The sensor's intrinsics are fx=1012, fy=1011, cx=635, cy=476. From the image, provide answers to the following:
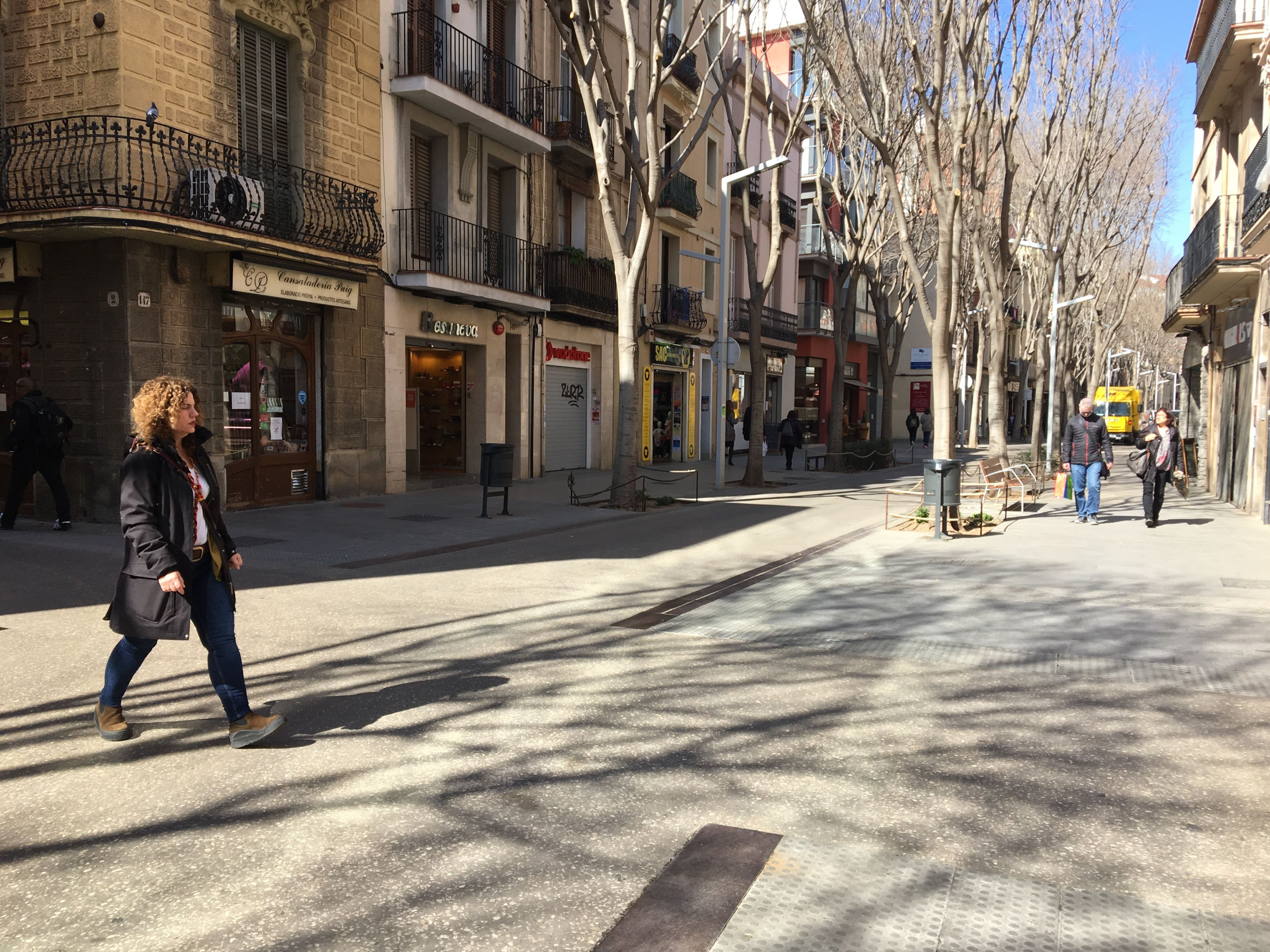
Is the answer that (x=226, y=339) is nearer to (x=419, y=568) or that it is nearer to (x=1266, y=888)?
(x=419, y=568)

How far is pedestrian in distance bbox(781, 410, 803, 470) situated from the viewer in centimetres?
2842

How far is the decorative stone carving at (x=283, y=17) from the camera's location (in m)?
13.6

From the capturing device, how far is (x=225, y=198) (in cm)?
1271

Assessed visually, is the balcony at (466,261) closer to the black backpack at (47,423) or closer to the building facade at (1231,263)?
the black backpack at (47,423)

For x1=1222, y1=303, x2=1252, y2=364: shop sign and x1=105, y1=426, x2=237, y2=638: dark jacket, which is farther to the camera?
x1=1222, y1=303, x2=1252, y2=364: shop sign

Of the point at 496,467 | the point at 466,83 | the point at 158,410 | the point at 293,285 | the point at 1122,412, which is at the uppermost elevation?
the point at 466,83

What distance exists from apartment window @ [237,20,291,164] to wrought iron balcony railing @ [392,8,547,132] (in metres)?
2.52

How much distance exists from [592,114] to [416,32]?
14.9 ft

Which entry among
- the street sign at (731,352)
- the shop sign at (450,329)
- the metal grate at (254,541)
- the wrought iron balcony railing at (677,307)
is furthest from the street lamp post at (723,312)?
the metal grate at (254,541)

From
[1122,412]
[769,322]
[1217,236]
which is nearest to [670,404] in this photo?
[769,322]

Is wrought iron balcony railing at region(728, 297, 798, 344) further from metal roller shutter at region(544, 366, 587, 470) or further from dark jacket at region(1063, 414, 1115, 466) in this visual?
dark jacket at region(1063, 414, 1115, 466)

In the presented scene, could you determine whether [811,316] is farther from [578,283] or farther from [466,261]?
[466,261]

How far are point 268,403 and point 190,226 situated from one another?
3276 millimetres

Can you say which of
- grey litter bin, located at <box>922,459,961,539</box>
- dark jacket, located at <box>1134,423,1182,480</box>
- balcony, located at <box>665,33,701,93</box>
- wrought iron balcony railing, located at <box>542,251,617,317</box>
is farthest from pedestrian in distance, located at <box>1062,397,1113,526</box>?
balcony, located at <box>665,33,701,93</box>
